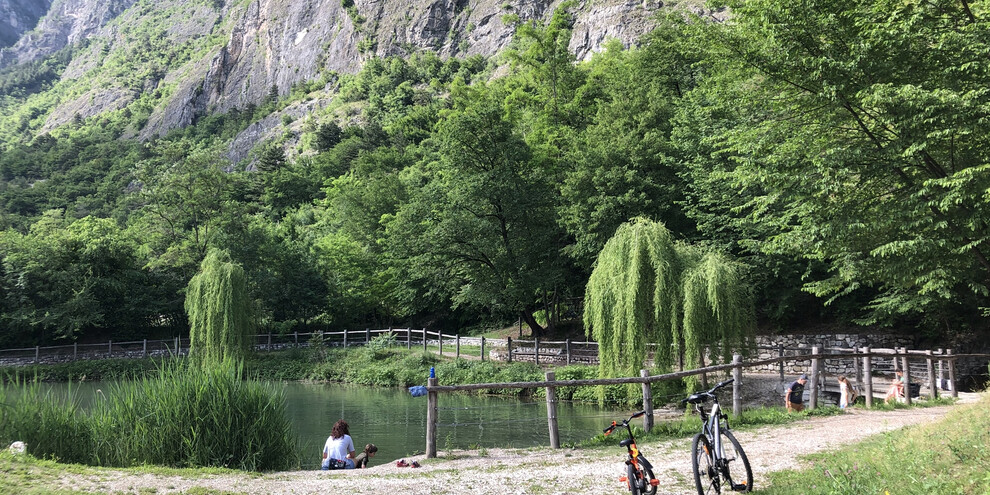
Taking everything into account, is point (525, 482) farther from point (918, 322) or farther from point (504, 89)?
point (504, 89)

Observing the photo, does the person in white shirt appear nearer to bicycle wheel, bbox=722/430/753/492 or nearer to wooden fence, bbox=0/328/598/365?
bicycle wheel, bbox=722/430/753/492

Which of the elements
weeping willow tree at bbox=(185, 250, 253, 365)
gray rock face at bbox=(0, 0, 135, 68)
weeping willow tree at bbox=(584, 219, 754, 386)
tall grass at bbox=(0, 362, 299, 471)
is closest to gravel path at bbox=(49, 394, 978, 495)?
tall grass at bbox=(0, 362, 299, 471)

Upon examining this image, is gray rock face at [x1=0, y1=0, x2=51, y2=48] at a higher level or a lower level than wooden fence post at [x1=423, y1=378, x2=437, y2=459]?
higher

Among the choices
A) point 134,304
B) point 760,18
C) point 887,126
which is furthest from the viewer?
point 134,304

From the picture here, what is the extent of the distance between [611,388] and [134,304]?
26.3m

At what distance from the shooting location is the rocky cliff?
96.7 m

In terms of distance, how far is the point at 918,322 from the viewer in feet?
72.2

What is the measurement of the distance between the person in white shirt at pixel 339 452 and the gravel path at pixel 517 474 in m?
1.22

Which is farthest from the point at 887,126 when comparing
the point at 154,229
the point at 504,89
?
the point at 154,229

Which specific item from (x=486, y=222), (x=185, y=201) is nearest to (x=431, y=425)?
(x=486, y=222)

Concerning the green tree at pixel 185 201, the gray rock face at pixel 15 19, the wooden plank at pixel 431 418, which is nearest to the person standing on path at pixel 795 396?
the wooden plank at pixel 431 418

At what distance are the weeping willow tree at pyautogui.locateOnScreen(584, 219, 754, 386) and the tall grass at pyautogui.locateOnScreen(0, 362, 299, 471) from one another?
28.6ft

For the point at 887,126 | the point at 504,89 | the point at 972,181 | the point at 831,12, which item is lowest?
the point at 972,181

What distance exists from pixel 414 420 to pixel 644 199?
11948 mm
